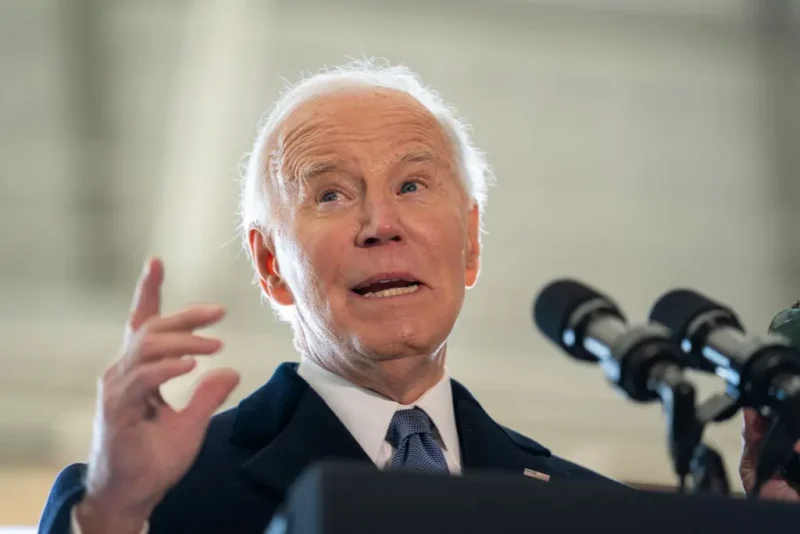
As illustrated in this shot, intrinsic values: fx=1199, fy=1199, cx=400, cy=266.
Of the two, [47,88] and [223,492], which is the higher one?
[47,88]

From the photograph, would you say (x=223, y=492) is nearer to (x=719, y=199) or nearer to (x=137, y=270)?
(x=137, y=270)

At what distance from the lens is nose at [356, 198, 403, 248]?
2.34 meters

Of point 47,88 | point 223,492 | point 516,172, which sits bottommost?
point 223,492

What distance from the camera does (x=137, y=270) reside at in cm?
485

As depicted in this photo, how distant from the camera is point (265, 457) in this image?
219 centimetres

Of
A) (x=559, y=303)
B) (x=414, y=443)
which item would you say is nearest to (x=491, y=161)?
(x=414, y=443)

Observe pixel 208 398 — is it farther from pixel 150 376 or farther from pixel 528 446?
pixel 528 446

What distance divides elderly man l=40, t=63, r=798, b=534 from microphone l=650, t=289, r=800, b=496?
427 mm

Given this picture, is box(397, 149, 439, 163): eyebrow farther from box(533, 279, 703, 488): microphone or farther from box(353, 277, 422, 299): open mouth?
box(533, 279, 703, 488): microphone

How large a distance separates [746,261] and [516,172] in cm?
111

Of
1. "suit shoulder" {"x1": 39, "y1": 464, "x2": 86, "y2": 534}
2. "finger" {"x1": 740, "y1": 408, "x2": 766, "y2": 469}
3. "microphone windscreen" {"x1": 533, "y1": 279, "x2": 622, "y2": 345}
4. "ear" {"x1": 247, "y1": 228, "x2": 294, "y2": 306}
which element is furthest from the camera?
"ear" {"x1": 247, "y1": 228, "x2": 294, "y2": 306}

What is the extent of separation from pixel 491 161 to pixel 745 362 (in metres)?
3.72

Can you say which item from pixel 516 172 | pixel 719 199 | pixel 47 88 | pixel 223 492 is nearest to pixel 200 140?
pixel 47 88

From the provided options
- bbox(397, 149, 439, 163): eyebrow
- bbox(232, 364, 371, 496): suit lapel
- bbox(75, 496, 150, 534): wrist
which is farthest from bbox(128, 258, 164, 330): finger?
bbox(397, 149, 439, 163): eyebrow
